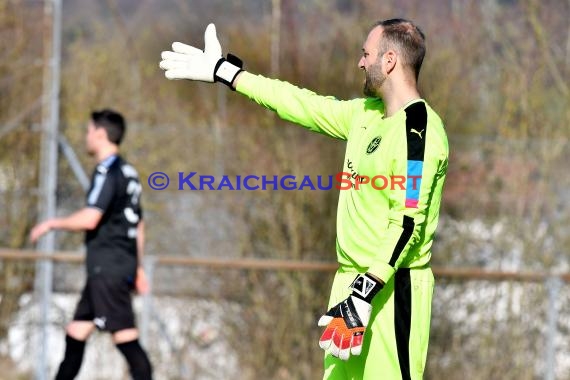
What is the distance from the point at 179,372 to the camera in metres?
8.55

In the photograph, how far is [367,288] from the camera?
386 centimetres

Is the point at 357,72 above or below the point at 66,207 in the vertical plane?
above

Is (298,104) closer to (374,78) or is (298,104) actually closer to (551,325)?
(374,78)

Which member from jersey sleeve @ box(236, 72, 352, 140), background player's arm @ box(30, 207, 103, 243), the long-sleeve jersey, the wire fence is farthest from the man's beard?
the wire fence

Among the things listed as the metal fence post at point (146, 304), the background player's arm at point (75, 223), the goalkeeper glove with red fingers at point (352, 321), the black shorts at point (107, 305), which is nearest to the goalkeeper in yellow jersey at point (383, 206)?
the goalkeeper glove with red fingers at point (352, 321)

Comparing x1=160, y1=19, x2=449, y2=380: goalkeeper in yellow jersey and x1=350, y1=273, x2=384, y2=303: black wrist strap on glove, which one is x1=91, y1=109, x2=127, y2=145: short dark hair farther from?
x1=350, y1=273, x2=384, y2=303: black wrist strap on glove

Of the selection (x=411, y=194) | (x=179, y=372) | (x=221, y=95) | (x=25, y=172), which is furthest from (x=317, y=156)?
(x=411, y=194)

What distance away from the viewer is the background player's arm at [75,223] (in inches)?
263

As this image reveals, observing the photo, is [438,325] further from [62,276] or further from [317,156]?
[62,276]

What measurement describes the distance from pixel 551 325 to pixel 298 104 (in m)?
4.55

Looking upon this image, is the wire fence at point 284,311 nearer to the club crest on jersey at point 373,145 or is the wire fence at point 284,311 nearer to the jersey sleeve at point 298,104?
the jersey sleeve at point 298,104

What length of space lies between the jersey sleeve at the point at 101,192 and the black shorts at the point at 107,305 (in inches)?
18.5

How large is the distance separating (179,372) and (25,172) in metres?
2.52

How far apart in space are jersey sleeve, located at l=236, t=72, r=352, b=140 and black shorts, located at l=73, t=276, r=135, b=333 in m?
2.94
